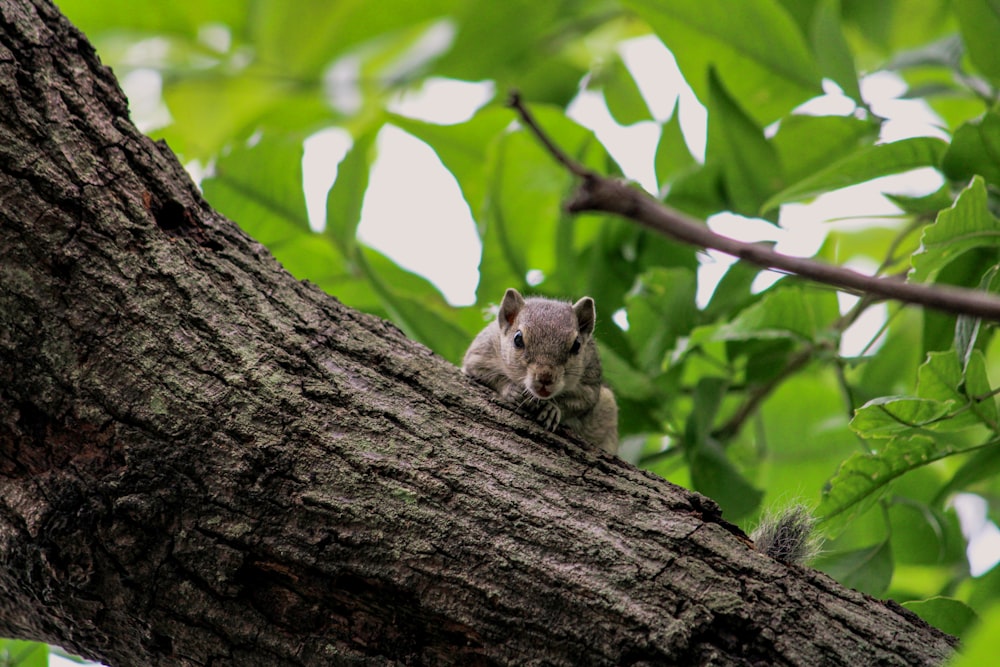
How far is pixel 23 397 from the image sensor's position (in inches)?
106

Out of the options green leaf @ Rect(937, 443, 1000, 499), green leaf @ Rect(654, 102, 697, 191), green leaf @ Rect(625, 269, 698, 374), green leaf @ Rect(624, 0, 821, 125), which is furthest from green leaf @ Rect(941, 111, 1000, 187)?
green leaf @ Rect(654, 102, 697, 191)

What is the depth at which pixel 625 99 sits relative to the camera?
17.2ft

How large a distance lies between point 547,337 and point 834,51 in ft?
5.77

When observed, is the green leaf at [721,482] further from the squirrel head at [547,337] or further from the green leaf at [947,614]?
the green leaf at [947,614]

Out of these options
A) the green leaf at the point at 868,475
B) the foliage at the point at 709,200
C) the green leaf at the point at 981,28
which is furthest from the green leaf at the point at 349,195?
the green leaf at the point at 981,28

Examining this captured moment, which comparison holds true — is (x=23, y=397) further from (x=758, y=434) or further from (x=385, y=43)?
(x=385, y=43)

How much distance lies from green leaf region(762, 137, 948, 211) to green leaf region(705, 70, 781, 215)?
23.0 inches

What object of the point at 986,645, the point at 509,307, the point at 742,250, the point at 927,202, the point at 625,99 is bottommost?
the point at 986,645

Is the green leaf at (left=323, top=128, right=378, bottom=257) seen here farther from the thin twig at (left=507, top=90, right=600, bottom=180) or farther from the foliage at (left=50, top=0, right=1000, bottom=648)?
the thin twig at (left=507, top=90, right=600, bottom=180)

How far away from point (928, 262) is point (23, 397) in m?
2.69

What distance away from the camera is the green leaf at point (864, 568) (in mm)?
3602

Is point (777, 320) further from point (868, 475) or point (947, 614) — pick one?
point (947, 614)

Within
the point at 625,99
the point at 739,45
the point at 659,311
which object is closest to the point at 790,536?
the point at 659,311

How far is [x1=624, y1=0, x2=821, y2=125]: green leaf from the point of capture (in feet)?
14.1
